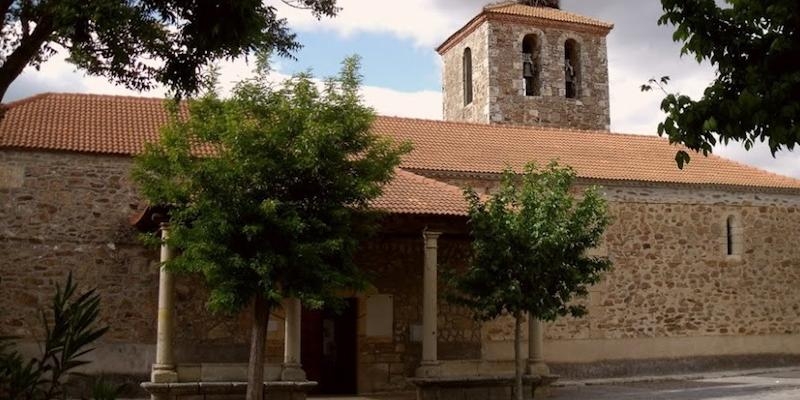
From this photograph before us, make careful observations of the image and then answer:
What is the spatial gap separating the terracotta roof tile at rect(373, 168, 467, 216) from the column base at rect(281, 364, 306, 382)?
8.55 ft

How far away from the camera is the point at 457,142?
1806 cm

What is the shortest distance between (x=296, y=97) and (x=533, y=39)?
1600cm

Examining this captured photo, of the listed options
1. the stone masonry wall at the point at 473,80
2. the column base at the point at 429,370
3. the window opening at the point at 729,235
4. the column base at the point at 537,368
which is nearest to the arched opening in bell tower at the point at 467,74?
the stone masonry wall at the point at 473,80

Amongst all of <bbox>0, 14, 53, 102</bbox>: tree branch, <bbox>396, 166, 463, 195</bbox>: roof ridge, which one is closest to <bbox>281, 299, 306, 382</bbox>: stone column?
<bbox>396, 166, 463, 195</bbox>: roof ridge

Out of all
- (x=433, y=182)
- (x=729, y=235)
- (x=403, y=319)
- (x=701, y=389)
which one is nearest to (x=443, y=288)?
(x=403, y=319)

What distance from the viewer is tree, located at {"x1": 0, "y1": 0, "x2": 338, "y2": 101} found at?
6.23 m

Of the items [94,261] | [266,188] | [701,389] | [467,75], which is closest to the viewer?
[266,188]

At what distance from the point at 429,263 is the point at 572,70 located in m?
14.4

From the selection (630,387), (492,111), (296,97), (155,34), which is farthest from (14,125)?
(492,111)

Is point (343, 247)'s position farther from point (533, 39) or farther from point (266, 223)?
point (533, 39)

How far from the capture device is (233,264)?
9.62m

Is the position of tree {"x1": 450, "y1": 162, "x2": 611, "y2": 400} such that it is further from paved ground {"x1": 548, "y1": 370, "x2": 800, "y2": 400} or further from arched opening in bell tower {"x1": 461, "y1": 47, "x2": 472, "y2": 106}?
arched opening in bell tower {"x1": 461, "y1": 47, "x2": 472, "y2": 106}

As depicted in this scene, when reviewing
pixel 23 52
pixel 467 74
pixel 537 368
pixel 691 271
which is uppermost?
pixel 467 74

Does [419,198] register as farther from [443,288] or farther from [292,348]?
[292,348]
